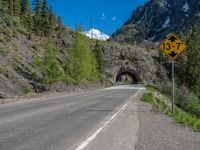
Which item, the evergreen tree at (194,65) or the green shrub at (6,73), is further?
the evergreen tree at (194,65)

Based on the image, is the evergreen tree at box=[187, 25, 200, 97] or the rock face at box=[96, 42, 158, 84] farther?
the rock face at box=[96, 42, 158, 84]

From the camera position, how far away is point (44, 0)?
6372cm

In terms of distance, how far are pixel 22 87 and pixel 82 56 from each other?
20905mm

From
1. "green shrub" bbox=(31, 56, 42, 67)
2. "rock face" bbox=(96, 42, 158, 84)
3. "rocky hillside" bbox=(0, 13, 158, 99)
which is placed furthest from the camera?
"rock face" bbox=(96, 42, 158, 84)

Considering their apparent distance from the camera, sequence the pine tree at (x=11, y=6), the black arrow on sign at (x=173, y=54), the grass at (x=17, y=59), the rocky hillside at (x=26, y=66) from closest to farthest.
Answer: the black arrow on sign at (x=173, y=54), the rocky hillside at (x=26, y=66), the grass at (x=17, y=59), the pine tree at (x=11, y=6)

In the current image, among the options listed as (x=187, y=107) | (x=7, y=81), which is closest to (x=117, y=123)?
(x=7, y=81)

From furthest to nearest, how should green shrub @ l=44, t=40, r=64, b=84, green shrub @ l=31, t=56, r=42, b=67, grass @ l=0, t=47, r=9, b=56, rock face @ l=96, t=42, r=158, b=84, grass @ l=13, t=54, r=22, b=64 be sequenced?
1. rock face @ l=96, t=42, r=158, b=84
2. green shrub @ l=31, t=56, r=42, b=67
3. grass @ l=13, t=54, r=22, b=64
4. green shrub @ l=44, t=40, r=64, b=84
5. grass @ l=0, t=47, r=9, b=56

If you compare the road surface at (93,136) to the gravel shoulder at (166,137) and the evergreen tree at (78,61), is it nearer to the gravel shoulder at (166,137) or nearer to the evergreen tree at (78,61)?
the gravel shoulder at (166,137)

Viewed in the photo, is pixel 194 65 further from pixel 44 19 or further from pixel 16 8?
pixel 16 8

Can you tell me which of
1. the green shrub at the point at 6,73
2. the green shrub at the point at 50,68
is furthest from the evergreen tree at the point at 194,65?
the green shrub at the point at 6,73

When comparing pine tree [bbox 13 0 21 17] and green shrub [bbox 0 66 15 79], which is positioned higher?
pine tree [bbox 13 0 21 17]

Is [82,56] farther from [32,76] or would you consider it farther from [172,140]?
[172,140]

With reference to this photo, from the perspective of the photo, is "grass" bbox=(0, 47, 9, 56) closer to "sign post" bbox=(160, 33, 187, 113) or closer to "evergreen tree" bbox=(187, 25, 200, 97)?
"sign post" bbox=(160, 33, 187, 113)

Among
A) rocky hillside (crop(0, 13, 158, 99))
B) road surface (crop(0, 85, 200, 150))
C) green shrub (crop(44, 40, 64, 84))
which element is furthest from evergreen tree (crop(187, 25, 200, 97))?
road surface (crop(0, 85, 200, 150))
